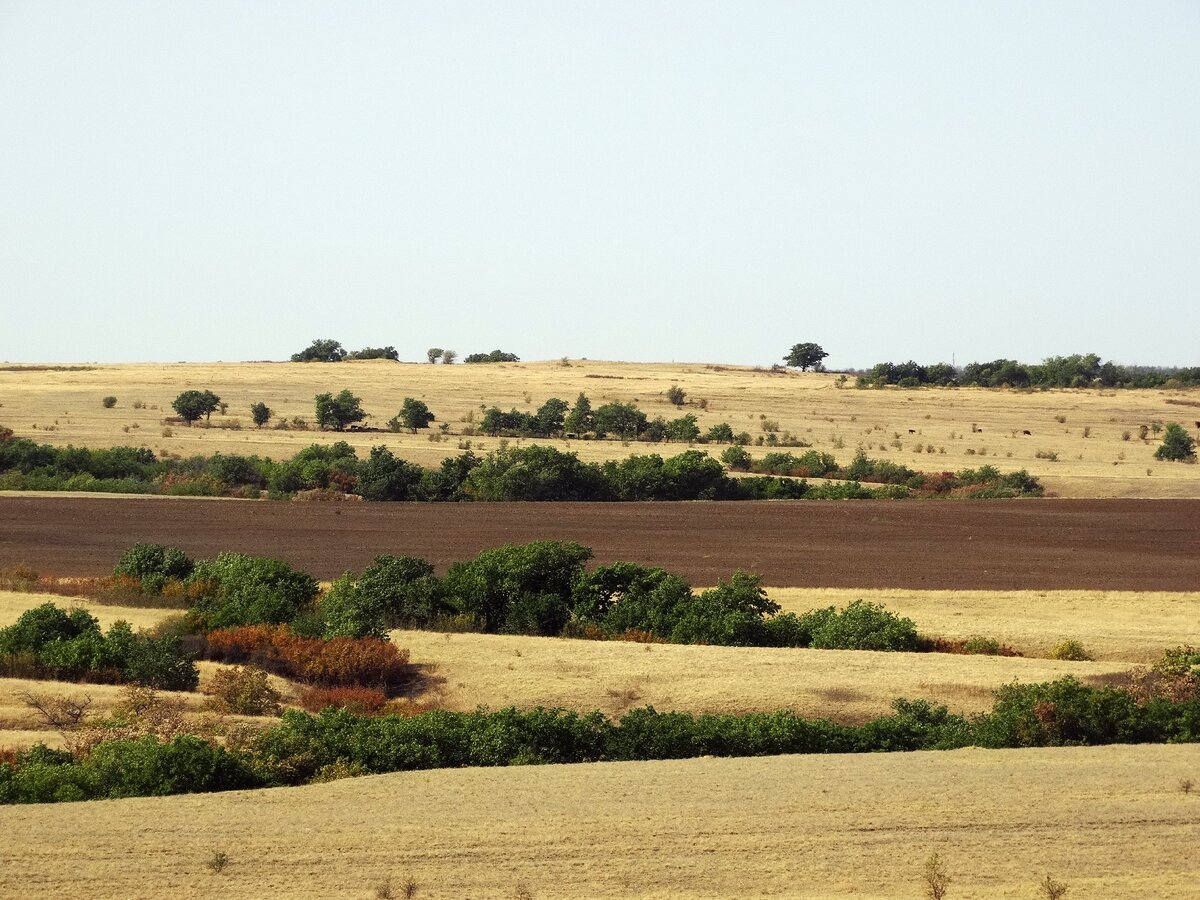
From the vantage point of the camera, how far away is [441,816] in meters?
14.8

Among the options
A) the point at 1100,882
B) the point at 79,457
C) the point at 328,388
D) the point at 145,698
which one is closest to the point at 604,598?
the point at 145,698

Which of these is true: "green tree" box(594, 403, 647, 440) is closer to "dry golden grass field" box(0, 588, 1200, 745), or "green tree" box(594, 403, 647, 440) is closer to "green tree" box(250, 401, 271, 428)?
"green tree" box(250, 401, 271, 428)

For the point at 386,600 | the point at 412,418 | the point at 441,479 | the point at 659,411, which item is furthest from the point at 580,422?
the point at 386,600

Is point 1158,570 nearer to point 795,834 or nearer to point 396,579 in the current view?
point 396,579

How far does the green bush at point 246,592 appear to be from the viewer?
26172 mm

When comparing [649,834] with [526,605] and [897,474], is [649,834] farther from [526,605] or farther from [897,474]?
[897,474]

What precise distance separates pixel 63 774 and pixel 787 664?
1167 centimetres

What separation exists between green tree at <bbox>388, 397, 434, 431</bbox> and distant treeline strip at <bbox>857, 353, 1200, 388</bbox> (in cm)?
4068

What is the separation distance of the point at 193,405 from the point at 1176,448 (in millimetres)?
48511

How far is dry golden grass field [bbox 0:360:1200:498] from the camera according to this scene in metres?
65.3

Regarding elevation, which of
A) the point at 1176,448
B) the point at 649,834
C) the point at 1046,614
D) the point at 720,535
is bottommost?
the point at 720,535

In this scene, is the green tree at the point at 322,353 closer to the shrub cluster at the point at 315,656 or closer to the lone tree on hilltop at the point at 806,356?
the lone tree on hilltop at the point at 806,356

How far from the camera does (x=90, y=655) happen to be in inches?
884

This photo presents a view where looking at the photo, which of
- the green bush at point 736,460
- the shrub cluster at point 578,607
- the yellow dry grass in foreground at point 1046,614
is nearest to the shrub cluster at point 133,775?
the shrub cluster at point 578,607
